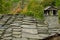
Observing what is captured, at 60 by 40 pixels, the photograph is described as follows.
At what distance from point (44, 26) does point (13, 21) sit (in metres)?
1.26

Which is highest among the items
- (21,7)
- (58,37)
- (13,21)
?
(21,7)

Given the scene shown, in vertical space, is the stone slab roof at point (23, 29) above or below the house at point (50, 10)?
below

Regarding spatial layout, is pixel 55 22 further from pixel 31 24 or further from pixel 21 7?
pixel 21 7

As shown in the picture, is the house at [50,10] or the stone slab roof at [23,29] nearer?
the stone slab roof at [23,29]

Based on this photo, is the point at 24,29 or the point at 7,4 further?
the point at 7,4

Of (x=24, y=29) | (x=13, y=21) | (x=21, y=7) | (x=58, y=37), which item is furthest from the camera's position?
(x=21, y=7)

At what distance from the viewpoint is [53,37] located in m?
4.77

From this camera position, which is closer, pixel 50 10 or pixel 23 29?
pixel 23 29

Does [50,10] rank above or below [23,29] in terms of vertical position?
above

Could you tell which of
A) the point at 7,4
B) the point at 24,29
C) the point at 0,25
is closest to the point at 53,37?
the point at 24,29

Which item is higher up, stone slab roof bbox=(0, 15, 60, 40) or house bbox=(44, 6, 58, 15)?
house bbox=(44, 6, 58, 15)

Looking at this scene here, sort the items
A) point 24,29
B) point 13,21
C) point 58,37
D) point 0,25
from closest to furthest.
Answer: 1. point 58,37
2. point 24,29
3. point 0,25
4. point 13,21

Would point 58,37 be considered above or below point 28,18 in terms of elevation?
below

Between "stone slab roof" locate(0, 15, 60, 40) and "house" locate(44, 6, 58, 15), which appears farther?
"house" locate(44, 6, 58, 15)
